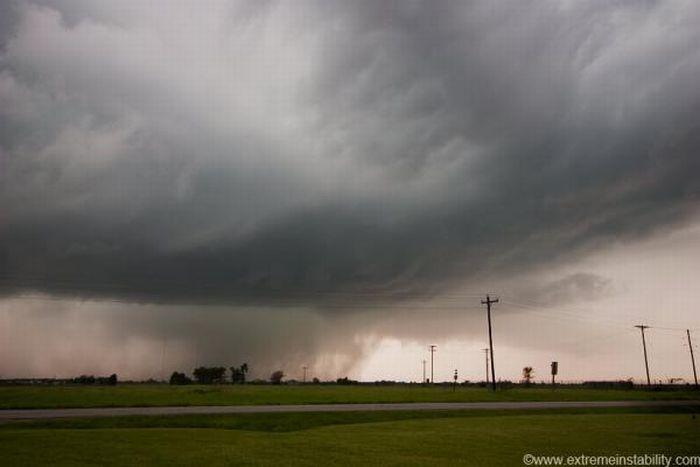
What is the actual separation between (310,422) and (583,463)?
23707 mm

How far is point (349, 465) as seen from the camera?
56.9 feet

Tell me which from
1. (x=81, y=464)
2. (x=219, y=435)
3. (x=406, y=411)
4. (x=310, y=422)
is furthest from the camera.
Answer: (x=406, y=411)

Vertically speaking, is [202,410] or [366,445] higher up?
[366,445]

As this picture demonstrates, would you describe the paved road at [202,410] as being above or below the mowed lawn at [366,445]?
below

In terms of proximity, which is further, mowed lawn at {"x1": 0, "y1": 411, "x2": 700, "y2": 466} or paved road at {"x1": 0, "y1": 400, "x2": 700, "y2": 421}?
paved road at {"x1": 0, "y1": 400, "x2": 700, "y2": 421}

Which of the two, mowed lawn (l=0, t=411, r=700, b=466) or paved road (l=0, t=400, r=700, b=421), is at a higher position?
mowed lawn (l=0, t=411, r=700, b=466)

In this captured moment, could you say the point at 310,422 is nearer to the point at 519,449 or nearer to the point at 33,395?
the point at 519,449

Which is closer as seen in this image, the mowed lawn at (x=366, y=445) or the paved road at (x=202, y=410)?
the mowed lawn at (x=366, y=445)

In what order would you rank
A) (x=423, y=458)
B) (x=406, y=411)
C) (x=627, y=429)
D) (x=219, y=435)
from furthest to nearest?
1. (x=406, y=411)
2. (x=627, y=429)
3. (x=219, y=435)
4. (x=423, y=458)

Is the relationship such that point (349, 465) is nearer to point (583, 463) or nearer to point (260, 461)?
point (260, 461)

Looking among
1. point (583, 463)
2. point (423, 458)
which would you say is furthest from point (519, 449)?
point (423, 458)

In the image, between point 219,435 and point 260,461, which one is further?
point 219,435

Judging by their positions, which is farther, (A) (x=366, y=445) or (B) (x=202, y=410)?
(B) (x=202, y=410)

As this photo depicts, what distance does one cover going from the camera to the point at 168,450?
2078 cm
